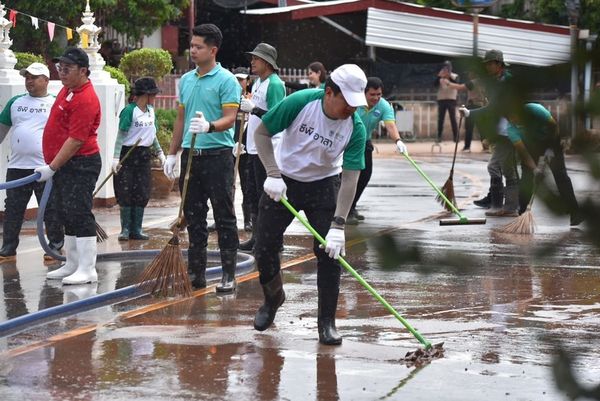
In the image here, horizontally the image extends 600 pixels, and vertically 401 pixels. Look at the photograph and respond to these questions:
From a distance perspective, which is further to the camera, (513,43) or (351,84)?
(351,84)

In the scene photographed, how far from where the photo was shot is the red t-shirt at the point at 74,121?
8805mm

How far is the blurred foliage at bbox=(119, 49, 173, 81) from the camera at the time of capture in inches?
801

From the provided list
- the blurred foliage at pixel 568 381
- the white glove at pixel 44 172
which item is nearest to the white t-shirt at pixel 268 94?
the white glove at pixel 44 172

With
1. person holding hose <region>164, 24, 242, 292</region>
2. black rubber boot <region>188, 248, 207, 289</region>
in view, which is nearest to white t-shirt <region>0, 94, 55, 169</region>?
person holding hose <region>164, 24, 242, 292</region>

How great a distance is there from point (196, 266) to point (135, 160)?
3.62 meters

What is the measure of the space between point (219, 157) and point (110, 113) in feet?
23.1

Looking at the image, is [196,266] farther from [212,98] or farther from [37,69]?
[37,69]

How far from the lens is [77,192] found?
8.99 meters

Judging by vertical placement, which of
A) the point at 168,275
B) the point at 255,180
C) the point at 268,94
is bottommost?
the point at 168,275

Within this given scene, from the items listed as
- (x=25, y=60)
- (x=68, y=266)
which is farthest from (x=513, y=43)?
(x=25, y=60)

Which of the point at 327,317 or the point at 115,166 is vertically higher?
the point at 115,166

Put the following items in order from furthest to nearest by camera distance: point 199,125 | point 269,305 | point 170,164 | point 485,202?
point 485,202, point 170,164, point 199,125, point 269,305

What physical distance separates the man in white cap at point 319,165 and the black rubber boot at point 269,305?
1 centimetres

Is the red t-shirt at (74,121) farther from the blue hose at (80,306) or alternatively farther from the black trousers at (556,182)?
the black trousers at (556,182)
